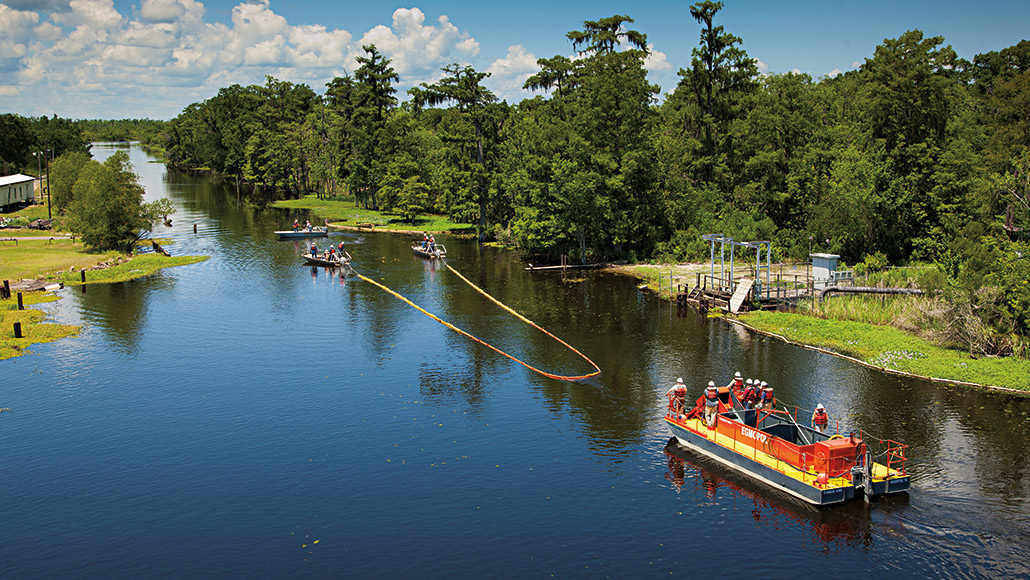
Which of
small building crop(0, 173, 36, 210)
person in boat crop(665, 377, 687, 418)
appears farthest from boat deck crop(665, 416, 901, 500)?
small building crop(0, 173, 36, 210)

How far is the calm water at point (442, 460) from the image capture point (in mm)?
25172

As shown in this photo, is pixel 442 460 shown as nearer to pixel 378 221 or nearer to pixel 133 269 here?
pixel 133 269

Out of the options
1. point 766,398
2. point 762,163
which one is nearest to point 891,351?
point 766,398

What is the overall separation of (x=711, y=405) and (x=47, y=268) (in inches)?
2660

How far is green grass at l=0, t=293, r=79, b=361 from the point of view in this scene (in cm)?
4825

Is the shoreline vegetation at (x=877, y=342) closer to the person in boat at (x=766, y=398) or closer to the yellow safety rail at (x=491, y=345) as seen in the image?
the person in boat at (x=766, y=398)

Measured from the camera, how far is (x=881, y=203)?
6656cm

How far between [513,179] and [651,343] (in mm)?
42338

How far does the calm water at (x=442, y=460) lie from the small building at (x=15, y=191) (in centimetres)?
7697

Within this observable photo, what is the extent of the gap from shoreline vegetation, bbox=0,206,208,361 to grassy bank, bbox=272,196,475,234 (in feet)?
97.3

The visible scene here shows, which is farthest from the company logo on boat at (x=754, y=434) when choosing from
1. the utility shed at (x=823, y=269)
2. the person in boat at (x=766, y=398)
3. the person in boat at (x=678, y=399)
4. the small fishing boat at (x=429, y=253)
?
the small fishing boat at (x=429, y=253)

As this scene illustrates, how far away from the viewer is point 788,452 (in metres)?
30.0

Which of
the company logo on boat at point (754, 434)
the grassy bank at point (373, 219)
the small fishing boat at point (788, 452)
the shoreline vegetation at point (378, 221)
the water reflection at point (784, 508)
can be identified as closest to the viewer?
the water reflection at point (784, 508)

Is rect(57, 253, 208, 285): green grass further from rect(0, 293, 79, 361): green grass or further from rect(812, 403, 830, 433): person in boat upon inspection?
rect(812, 403, 830, 433): person in boat
